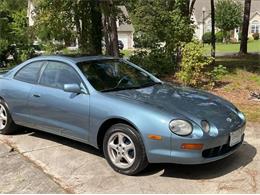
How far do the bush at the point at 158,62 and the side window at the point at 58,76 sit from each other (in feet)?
23.2

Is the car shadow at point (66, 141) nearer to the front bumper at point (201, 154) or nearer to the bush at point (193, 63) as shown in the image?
the front bumper at point (201, 154)

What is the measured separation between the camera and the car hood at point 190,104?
5414mm

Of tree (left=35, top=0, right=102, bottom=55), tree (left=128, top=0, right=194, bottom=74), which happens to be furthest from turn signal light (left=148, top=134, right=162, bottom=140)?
tree (left=35, top=0, right=102, bottom=55)

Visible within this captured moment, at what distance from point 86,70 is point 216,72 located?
6.23 meters

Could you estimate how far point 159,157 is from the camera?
522 cm

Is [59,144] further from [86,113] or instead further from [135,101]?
[135,101]

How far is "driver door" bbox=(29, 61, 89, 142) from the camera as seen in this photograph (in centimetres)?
600

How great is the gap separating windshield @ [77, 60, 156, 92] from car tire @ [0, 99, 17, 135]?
5.50 ft

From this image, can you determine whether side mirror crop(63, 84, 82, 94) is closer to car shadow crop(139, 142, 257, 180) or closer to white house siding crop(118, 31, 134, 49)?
car shadow crop(139, 142, 257, 180)

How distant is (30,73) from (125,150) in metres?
2.41

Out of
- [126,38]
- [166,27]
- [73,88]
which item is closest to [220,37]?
[126,38]

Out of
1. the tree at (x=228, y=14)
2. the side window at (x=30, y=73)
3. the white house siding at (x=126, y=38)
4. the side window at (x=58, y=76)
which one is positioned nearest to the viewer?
the side window at (x=58, y=76)

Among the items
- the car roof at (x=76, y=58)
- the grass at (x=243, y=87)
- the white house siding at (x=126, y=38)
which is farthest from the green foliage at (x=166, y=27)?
the white house siding at (x=126, y=38)

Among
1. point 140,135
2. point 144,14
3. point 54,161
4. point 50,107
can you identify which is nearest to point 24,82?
point 50,107
